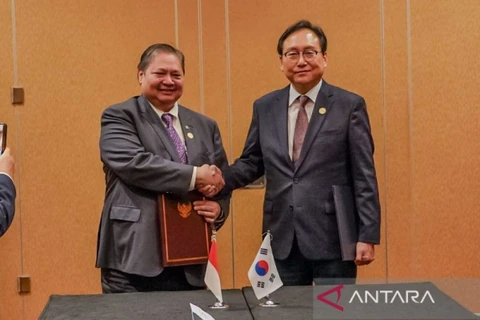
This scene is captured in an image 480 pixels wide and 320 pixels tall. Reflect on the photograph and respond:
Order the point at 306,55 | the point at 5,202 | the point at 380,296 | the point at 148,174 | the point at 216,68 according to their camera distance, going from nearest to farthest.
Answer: the point at 380,296 → the point at 5,202 → the point at 148,174 → the point at 306,55 → the point at 216,68

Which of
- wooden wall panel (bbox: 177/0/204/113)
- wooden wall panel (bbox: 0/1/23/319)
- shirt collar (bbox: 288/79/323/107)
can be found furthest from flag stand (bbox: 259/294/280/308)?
wooden wall panel (bbox: 0/1/23/319)

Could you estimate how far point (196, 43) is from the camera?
428cm

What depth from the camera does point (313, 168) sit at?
287 cm

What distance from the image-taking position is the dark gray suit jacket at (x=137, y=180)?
8.81 ft

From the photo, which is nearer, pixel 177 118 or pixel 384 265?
pixel 177 118

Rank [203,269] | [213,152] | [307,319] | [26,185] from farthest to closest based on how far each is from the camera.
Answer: [26,185] → [213,152] → [203,269] → [307,319]

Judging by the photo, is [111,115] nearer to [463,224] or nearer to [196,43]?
[196,43]

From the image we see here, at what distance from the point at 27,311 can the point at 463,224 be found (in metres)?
2.74

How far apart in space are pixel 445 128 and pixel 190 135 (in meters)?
2.01

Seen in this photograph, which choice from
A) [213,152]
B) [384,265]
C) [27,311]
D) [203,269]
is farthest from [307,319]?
[27,311]

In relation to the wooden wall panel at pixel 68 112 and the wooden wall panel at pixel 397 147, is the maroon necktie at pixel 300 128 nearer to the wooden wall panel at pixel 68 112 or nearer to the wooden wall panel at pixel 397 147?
the wooden wall panel at pixel 397 147

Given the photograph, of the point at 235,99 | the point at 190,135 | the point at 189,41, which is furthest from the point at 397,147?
the point at 190,135

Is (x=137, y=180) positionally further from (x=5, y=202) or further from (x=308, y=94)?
(x=308, y=94)

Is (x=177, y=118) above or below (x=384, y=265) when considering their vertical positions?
above
